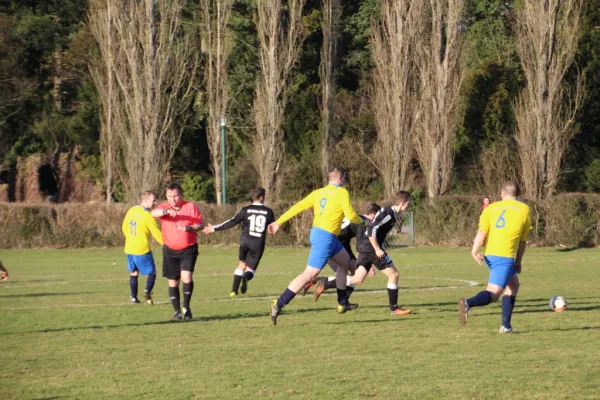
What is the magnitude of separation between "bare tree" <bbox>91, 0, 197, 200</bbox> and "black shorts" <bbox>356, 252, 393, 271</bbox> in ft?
83.3

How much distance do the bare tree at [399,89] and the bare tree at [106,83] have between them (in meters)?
11.9

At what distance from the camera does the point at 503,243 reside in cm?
1222

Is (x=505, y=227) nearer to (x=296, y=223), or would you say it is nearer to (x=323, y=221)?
(x=323, y=221)

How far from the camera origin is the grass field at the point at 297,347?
8977 millimetres

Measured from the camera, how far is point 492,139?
46906mm

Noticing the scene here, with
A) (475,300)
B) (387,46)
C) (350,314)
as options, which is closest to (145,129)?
(387,46)

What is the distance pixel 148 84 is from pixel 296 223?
8.73 metres

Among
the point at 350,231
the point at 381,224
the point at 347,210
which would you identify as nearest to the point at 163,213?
the point at 347,210

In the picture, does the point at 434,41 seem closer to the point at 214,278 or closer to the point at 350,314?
the point at 214,278

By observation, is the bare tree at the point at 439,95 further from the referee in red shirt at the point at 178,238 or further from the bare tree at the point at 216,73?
the referee in red shirt at the point at 178,238

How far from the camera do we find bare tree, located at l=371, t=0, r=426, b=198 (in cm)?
4016

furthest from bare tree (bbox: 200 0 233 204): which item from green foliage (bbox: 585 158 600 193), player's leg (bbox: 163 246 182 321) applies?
player's leg (bbox: 163 246 182 321)

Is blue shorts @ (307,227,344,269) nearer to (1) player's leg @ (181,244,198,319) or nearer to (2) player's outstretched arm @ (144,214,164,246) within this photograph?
(1) player's leg @ (181,244,198,319)

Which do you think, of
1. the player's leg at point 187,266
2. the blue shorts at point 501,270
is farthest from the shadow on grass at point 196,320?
the blue shorts at point 501,270
